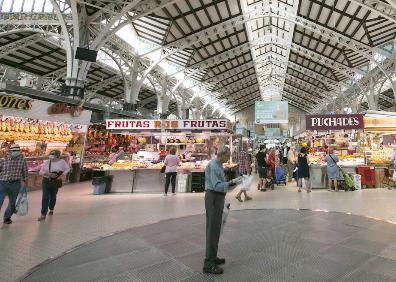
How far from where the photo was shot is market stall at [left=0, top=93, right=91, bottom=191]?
9328mm

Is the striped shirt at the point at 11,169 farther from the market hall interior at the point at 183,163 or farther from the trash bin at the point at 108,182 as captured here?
the trash bin at the point at 108,182

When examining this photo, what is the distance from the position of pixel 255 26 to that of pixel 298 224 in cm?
1783

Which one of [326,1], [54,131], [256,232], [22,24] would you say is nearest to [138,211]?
[256,232]

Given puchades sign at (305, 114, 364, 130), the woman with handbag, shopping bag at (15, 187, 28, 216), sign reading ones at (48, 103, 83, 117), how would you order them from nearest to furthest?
shopping bag at (15, 187, 28, 216)
the woman with handbag
puchades sign at (305, 114, 364, 130)
sign reading ones at (48, 103, 83, 117)

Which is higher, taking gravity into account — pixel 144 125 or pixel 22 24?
pixel 22 24

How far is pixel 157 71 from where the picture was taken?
2270 cm

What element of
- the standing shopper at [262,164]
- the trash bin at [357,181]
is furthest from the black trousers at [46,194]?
the trash bin at [357,181]

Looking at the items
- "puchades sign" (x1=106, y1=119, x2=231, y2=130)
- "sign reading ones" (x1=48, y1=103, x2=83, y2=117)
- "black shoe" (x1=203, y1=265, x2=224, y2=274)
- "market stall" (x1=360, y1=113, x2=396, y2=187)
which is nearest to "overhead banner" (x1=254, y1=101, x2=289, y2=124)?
"market stall" (x1=360, y1=113, x2=396, y2=187)

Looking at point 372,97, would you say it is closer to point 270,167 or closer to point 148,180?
point 270,167

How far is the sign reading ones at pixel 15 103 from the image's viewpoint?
9.01 metres

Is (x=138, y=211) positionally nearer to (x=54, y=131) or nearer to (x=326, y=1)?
(x=54, y=131)

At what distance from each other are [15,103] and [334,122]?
1094 centimetres

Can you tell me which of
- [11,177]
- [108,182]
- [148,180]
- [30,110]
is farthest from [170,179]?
[30,110]

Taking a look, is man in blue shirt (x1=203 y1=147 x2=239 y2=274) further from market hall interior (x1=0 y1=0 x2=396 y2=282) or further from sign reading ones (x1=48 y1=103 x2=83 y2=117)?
sign reading ones (x1=48 y1=103 x2=83 y2=117)
